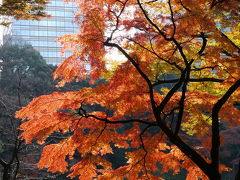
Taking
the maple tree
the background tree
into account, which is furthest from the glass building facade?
the maple tree

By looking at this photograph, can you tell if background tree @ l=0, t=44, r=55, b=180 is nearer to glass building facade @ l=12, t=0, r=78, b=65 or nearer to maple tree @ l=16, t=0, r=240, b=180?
maple tree @ l=16, t=0, r=240, b=180

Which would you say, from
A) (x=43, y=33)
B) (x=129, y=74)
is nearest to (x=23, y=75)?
(x=129, y=74)

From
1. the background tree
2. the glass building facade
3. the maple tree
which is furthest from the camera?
the glass building facade

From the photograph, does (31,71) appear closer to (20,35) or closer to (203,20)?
(203,20)

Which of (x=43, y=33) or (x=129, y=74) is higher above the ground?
(x=43, y=33)

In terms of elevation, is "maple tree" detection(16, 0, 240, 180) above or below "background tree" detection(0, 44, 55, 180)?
below

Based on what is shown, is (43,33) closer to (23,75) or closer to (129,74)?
(23,75)

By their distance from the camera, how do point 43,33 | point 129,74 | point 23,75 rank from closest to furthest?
point 129,74 → point 23,75 → point 43,33

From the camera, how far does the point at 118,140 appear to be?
5020 millimetres

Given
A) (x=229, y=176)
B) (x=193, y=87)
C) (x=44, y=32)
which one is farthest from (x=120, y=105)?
(x=44, y=32)

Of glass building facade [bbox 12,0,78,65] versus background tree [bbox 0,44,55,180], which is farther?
glass building facade [bbox 12,0,78,65]

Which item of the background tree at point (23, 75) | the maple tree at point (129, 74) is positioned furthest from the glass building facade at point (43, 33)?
the maple tree at point (129, 74)

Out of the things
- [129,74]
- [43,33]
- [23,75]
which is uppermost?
[43,33]

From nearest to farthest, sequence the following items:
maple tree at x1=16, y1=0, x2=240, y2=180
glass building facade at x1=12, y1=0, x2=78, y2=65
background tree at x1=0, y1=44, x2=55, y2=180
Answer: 1. maple tree at x1=16, y1=0, x2=240, y2=180
2. background tree at x1=0, y1=44, x2=55, y2=180
3. glass building facade at x1=12, y1=0, x2=78, y2=65
